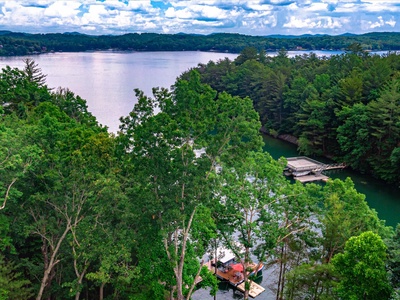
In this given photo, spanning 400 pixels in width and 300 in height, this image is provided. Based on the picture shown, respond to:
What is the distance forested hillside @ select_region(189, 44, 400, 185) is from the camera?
38.5 m

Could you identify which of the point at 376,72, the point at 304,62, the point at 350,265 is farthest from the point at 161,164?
the point at 304,62

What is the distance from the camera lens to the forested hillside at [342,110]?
38.5 metres

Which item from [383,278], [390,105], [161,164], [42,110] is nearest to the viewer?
[383,278]

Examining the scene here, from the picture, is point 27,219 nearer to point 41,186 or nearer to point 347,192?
point 41,186

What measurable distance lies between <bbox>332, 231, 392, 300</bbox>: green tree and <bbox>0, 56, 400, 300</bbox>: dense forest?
1.5 inches

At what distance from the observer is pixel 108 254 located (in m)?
13.7

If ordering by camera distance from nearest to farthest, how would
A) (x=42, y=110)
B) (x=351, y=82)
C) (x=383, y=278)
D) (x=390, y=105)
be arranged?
(x=383, y=278), (x=42, y=110), (x=390, y=105), (x=351, y=82)

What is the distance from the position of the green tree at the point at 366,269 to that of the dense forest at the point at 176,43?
131 metres

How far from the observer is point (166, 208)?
13.9 m

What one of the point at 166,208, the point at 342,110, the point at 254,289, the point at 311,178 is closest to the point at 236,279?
the point at 254,289

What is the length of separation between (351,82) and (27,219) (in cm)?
3916

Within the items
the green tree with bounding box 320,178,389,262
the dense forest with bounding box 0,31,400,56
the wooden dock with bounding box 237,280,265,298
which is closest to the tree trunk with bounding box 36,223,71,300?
the green tree with bounding box 320,178,389,262

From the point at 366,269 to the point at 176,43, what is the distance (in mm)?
181023

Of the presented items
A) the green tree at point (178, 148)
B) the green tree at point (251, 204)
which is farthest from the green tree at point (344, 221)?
the green tree at point (178, 148)
